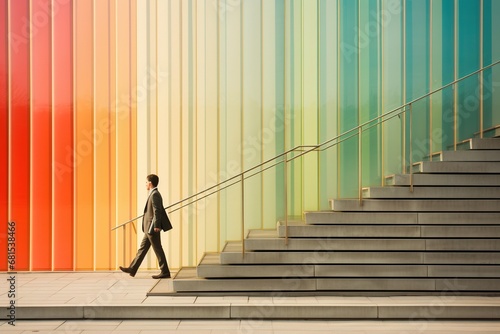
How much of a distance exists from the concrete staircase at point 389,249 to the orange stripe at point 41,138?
2.84m

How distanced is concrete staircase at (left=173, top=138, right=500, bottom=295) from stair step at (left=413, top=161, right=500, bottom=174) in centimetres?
1

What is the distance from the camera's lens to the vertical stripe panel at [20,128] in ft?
29.5

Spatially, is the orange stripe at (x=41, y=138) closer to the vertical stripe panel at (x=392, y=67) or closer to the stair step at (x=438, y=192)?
the stair step at (x=438, y=192)

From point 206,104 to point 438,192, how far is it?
3.77 m

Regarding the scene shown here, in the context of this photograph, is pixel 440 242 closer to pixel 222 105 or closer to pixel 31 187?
pixel 222 105

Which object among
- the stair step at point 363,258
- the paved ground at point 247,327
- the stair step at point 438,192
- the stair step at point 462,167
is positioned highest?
the stair step at point 462,167

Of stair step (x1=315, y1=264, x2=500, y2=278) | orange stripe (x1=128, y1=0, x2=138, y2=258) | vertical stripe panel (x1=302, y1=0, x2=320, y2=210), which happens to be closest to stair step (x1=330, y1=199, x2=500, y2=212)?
stair step (x1=315, y1=264, x2=500, y2=278)

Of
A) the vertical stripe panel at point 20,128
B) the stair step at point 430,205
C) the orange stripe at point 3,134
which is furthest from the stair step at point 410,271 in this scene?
the orange stripe at point 3,134

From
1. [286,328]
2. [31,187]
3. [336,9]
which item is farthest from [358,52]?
[31,187]

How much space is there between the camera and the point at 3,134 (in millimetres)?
9039

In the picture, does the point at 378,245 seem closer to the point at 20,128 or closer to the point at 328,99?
the point at 328,99

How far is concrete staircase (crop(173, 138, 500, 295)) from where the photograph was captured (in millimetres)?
7051

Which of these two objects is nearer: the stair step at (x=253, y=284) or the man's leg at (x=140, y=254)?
the stair step at (x=253, y=284)

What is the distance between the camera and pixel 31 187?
9.00 meters
